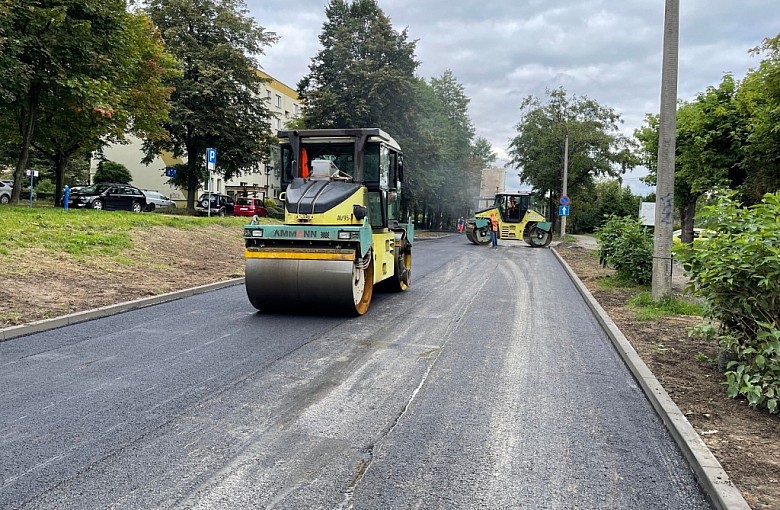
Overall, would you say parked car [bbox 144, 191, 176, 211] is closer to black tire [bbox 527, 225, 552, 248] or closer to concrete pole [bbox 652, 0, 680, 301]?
black tire [bbox 527, 225, 552, 248]

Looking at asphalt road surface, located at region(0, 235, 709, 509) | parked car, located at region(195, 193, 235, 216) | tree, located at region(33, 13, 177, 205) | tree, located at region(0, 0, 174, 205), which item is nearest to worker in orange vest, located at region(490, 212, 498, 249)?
tree, located at region(33, 13, 177, 205)

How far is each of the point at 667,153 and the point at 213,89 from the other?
28.1m

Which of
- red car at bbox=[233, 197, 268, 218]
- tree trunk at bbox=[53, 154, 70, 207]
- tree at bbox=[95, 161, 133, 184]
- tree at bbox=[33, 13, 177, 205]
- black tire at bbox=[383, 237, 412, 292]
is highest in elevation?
tree at bbox=[33, 13, 177, 205]

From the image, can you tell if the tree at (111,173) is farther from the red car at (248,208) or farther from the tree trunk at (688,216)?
the tree trunk at (688,216)

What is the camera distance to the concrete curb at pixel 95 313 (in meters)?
7.62

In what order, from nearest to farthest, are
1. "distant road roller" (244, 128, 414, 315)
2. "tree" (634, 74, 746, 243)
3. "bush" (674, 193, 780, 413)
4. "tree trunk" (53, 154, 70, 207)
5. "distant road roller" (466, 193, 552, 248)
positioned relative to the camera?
"bush" (674, 193, 780, 413) < "distant road roller" (244, 128, 414, 315) < "tree" (634, 74, 746, 243) < "tree trunk" (53, 154, 70, 207) < "distant road roller" (466, 193, 552, 248)

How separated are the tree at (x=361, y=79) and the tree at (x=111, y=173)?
60.7 ft

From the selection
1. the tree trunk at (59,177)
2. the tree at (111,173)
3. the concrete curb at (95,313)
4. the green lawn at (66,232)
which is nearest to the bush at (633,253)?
the concrete curb at (95,313)

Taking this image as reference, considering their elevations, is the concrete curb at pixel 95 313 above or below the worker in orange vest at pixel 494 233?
below

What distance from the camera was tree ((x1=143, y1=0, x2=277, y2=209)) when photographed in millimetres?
34312

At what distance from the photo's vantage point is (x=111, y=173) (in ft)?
159

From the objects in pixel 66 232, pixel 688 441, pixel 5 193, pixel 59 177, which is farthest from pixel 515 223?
pixel 688 441

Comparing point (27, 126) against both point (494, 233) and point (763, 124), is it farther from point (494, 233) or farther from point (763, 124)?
point (763, 124)

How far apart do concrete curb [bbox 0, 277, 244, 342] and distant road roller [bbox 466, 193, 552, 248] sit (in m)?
21.5
